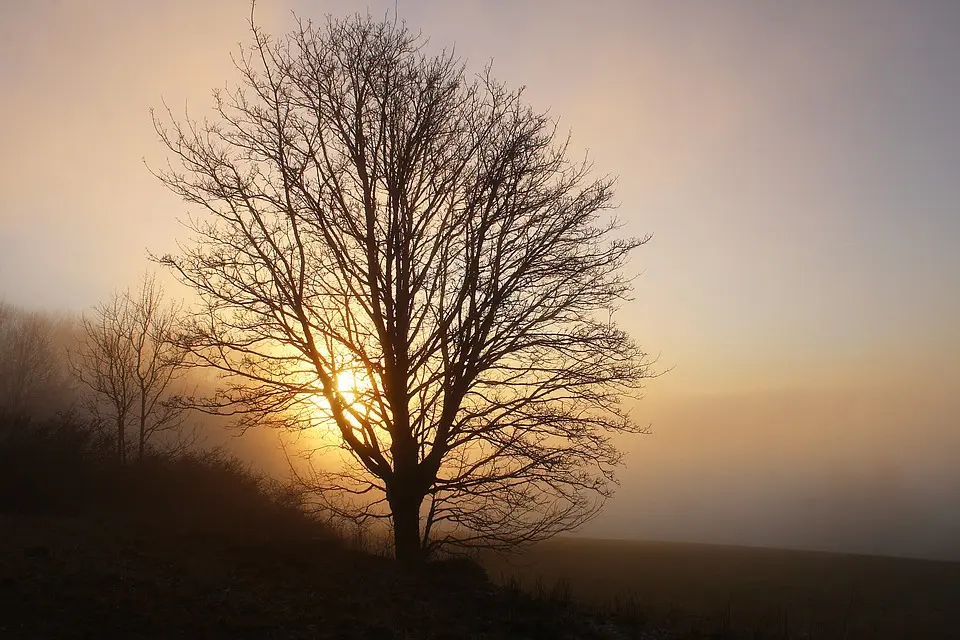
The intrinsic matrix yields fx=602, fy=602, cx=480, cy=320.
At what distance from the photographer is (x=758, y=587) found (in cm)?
1695

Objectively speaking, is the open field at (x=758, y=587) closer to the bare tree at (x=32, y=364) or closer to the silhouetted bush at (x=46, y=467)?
the silhouetted bush at (x=46, y=467)

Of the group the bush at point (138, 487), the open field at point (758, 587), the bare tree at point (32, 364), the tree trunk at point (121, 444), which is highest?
the bare tree at point (32, 364)

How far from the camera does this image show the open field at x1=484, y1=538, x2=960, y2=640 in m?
9.27

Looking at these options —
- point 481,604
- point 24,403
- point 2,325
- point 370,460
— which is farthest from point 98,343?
point 2,325

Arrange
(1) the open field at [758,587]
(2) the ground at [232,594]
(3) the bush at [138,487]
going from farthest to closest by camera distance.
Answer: (3) the bush at [138,487], (1) the open field at [758,587], (2) the ground at [232,594]

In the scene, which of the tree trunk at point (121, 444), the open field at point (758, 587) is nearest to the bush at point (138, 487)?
the tree trunk at point (121, 444)

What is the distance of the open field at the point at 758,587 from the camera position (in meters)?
9.27

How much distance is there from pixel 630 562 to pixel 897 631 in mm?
9871

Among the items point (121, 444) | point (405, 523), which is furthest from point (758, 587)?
point (121, 444)

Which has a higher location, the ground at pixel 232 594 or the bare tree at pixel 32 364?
the bare tree at pixel 32 364

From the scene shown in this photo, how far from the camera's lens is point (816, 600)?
1501cm

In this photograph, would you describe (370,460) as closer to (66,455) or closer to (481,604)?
(481,604)

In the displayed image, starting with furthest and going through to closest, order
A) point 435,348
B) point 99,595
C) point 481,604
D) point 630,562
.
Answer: point 630,562 < point 435,348 < point 481,604 < point 99,595

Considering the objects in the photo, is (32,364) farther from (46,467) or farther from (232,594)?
(232,594)
